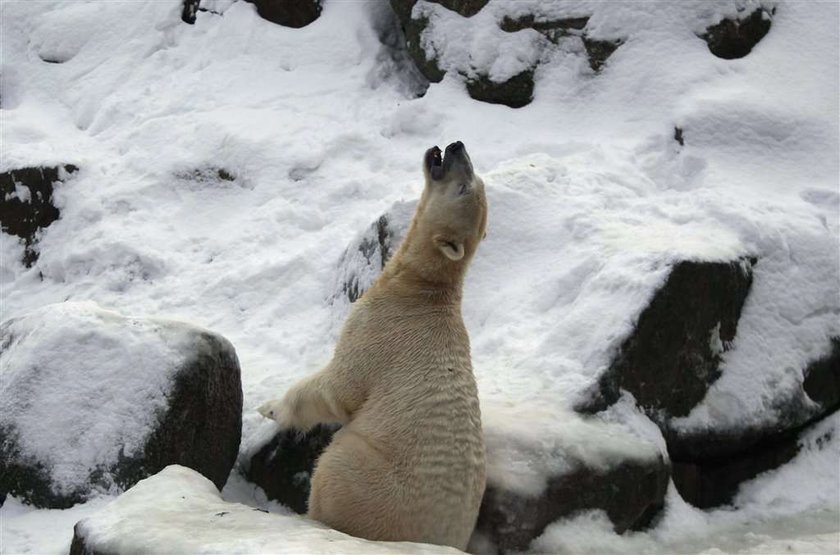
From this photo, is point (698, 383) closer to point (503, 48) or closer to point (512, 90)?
point (512, 90)

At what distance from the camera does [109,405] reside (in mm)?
5605

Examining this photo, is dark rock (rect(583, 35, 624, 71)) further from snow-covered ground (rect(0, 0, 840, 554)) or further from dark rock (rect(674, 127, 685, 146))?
dark rock (rect(674, 127, 685, 146))

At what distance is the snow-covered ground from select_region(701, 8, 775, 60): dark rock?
0.41 ft

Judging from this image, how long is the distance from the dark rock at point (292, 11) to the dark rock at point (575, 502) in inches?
252

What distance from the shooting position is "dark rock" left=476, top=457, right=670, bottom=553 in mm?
5074

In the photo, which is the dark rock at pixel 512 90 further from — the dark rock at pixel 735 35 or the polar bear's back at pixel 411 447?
the polar bear's back at pixel 411 447

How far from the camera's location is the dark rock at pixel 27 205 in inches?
343

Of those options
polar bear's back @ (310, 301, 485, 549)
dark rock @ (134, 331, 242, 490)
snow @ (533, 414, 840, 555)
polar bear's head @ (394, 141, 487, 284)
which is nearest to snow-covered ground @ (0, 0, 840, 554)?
snow @ (533, 414, 840, 555)

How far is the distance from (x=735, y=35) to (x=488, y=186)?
319cm

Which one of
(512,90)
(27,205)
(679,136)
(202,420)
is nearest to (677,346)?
(679,136)

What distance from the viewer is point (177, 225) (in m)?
8.53

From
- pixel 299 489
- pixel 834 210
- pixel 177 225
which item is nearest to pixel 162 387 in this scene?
pixel 299 489

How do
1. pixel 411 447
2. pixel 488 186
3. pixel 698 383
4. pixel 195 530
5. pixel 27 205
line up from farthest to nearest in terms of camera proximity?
pixel 27 205
pixel 488 186
pixel 698 383
pixel 411 447
pixel 195 530

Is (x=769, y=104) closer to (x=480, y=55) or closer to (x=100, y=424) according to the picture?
(x=480, y=55)
